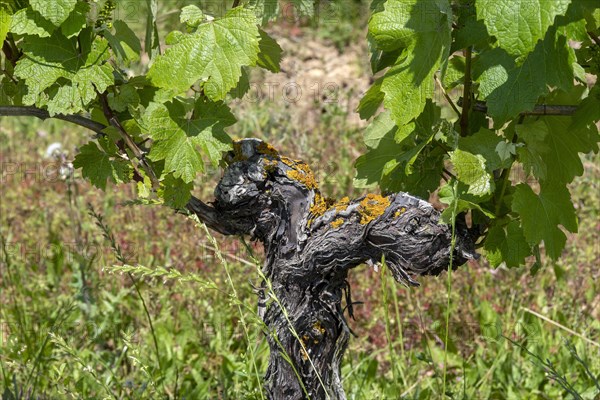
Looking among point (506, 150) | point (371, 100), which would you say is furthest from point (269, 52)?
point (506, 150)

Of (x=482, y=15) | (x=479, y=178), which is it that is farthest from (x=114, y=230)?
(x=482, y=15)

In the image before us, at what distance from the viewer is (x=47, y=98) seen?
2049mm

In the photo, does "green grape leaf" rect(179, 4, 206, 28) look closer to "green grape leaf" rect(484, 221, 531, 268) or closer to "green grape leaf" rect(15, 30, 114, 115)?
"green grape leaf" rect(15, 30, 114, 115)

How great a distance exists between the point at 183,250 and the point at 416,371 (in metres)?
1.72

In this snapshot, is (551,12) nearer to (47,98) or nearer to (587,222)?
(47,98)

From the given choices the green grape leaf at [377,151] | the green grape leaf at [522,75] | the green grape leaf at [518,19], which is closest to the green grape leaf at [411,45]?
the green grape leaf at [522,75]

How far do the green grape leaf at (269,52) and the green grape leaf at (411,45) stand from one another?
48cm

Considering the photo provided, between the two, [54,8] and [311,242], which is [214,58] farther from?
[311,242]

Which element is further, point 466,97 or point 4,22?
point 466,97

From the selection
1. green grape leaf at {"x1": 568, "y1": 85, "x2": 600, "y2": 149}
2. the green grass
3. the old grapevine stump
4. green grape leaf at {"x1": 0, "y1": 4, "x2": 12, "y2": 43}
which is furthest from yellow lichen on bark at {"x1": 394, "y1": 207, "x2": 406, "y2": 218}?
green grape leaf at {"x1": 0, "y1": 4, "x2": 12, "y2": 43}

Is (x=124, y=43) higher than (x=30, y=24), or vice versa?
(x=30, y=24)

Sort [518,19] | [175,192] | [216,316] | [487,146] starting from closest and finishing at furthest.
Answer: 1. [518,19]
2. [487,146]
3. [175,192]
4. [216,316]

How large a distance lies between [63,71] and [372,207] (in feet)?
3.10

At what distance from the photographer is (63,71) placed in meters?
2.03
